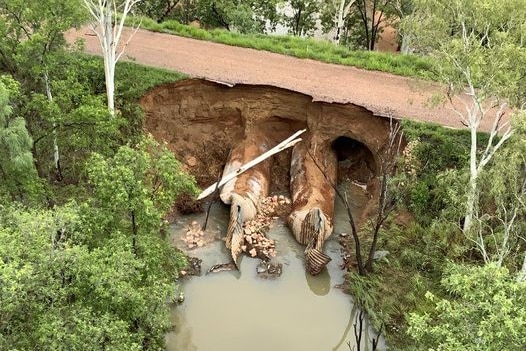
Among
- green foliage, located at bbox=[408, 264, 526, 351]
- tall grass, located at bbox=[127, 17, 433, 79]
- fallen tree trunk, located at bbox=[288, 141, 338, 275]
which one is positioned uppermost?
tall grass, located at bbox=[127, 17, 433, 79]

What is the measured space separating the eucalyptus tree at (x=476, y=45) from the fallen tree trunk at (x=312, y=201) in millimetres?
6315

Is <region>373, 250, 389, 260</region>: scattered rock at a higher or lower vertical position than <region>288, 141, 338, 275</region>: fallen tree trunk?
lower

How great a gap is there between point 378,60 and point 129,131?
14.2m

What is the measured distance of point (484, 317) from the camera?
11805mm

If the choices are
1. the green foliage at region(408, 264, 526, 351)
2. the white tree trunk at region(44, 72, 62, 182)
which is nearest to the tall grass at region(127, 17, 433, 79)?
the white tree trunk at region(44, 72, 62, 182)

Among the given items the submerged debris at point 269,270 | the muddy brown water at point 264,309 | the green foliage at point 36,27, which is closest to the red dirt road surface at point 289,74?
the muddy brown water at point 264,309

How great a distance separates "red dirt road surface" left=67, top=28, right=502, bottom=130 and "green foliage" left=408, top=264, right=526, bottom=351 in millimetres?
14269

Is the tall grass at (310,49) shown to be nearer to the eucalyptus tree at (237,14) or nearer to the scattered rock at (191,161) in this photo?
the eucalyptus tree at (237,14)

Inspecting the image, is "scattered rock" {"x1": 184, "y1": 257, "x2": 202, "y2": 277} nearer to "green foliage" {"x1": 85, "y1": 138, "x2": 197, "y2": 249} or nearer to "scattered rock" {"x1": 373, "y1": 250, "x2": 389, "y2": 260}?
"green foliage" {"x1": 85, "y1": 138, "x2": 197, "y2": 249}

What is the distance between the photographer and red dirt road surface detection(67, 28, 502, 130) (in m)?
26.1

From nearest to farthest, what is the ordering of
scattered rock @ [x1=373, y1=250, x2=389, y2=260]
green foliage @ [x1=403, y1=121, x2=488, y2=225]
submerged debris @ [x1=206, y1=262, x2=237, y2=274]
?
1. submerged debris @ [x1=206, y1=262, x2=237, y2=274]
2. scattered rock @ [x1=373, y1=250, x2=389, y2=260]
3. green foliage @ [x1=403, y1=121, x2=488, y2=225]

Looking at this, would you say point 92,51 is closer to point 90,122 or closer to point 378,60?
point 90,122

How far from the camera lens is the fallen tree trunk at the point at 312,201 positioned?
22.8 metres

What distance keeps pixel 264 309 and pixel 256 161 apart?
7573 millimetres
